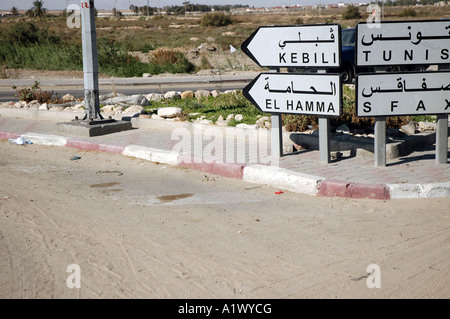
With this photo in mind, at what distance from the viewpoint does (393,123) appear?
31.4 ft

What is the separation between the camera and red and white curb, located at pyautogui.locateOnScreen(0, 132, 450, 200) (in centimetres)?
621

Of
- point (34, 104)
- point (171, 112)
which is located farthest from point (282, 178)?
point (34, 104)

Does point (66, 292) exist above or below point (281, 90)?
below

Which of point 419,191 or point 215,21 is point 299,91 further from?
point 215,21

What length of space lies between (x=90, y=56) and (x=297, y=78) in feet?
15.1

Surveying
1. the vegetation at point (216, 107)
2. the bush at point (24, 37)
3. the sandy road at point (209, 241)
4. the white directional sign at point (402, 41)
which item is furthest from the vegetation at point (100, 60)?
the sandy road at point (209, 241)

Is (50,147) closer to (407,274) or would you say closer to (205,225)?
(205,225)

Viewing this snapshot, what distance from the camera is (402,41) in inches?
279

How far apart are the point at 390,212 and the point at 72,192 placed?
3641 millimetres

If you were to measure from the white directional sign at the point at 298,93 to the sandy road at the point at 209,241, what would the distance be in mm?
1327

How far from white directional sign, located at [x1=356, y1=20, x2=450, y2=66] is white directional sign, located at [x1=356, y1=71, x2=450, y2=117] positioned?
211mm

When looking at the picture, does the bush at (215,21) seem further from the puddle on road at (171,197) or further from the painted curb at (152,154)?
the puddle on road at (171,197)

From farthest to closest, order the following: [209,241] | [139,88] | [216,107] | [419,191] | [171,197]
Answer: [139,88] < [216,107] < [171,197] < [419,191] < [209,241]

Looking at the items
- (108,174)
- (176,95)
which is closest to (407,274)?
(108,174)
